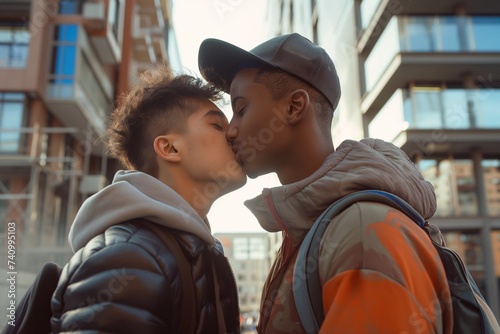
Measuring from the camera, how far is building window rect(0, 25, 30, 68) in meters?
16.0

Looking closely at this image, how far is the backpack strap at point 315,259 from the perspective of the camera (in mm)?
1441

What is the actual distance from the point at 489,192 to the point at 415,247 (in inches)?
630

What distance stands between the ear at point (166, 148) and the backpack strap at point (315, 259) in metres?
0.84

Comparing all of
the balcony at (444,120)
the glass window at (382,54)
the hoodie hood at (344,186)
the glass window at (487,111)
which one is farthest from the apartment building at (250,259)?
the hoodie hood at (344,186)

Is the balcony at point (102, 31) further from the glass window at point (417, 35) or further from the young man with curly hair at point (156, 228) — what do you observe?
the young man with curly hair at point (156, 228)

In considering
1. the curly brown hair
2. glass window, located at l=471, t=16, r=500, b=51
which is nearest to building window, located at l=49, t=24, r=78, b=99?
glass window, located at l=471, t=16, r=500, b=51

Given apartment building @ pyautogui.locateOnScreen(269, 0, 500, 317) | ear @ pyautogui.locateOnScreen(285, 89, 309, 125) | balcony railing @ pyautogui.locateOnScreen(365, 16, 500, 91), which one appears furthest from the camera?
balcony railing @ pyautogui.locateOnScreen(365, 16, 500, 91)

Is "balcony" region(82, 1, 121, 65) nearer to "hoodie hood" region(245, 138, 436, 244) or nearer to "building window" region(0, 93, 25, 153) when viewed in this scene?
"building window" region(0, 93, 25, 153)

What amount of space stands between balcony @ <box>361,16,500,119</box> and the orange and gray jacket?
46.7 ft

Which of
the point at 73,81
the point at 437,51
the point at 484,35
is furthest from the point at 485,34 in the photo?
the point at 73,81

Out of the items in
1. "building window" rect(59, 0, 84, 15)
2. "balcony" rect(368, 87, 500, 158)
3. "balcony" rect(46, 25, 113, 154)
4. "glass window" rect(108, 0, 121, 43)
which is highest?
"glass window" rect(108, 0, 121, 43)

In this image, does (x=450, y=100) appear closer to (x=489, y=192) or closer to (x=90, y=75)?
(x=489, y=192)

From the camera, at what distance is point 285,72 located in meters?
→ 1.96

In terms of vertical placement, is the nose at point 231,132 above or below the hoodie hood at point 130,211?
above
